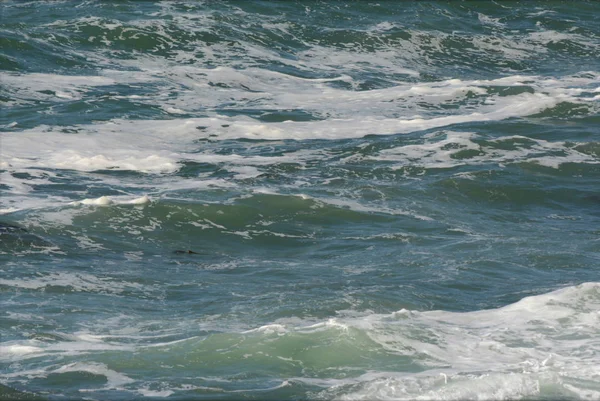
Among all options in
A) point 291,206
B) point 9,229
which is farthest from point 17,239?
point 291,206

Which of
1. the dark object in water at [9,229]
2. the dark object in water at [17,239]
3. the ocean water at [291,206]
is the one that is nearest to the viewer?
the ocean water at [291,206]

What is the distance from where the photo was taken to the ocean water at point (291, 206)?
8242 mm

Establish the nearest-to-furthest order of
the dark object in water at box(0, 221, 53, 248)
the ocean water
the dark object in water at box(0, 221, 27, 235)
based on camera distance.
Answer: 1. the ocean water
2. the dark object in water at box(0, 221, 53, 248)
3. the dark object in water at box(0, 221, 27, 235)

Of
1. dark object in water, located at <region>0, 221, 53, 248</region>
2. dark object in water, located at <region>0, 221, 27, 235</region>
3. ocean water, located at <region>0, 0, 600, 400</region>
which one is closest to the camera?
ocean water, located at <region>0, 0, 600, 400</region>

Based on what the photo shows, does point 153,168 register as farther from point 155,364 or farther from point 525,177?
point 155,364

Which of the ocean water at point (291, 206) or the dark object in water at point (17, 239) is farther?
the dark object in water at point (17, 239)

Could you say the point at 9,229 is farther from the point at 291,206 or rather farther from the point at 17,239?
the point at 291,206

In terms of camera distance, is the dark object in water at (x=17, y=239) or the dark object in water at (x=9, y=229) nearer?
the dark object in water at (x=17, y=239)

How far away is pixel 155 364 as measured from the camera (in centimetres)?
809

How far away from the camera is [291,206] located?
13.7 m

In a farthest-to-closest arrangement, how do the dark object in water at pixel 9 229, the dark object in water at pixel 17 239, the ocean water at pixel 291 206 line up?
1. the dark object in water at pixel 9 229
2. the dark object in water at pixel 17 239
3. the ocean water at pixel 291 206

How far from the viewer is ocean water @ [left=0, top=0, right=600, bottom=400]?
324 inches

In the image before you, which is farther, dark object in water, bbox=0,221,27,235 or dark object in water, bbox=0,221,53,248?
dark object in water, bbox=0,221,27,235

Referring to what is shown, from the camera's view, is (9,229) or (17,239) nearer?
(17,239)
